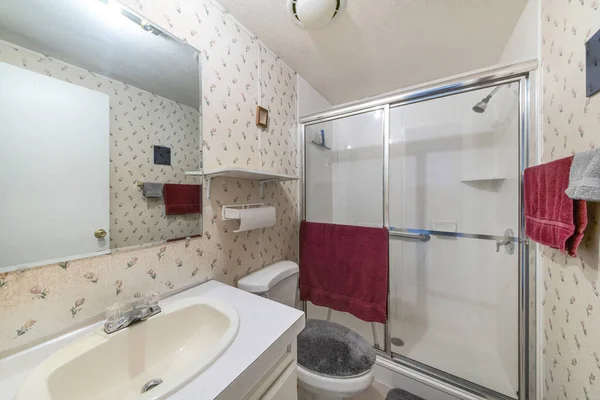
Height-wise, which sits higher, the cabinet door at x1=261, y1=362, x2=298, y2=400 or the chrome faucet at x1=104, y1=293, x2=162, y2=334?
the chrome faucet at x1=104, y1=293, x2=162, y2=334

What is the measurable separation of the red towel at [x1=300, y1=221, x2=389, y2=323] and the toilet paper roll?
0.48 meters

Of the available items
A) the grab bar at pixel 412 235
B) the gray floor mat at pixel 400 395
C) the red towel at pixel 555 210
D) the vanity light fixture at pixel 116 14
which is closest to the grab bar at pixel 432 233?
the grab bar at pixel 412 235

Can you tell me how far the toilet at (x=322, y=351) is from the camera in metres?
0.91

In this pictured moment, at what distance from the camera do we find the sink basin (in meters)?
0.48

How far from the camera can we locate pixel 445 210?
1574mm

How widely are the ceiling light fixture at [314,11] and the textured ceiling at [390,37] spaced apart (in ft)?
0.18

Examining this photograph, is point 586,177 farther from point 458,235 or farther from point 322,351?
point 322,351

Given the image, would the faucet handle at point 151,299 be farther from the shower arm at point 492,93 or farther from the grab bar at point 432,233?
the shower arm at point 492,93

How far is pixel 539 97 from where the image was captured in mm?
975

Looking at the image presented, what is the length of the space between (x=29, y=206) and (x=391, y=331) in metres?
1.98

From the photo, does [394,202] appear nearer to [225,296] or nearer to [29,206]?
[225,296]

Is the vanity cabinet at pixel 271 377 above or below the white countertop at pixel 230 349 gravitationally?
below

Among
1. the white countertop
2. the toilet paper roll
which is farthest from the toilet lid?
the toilet paper roll

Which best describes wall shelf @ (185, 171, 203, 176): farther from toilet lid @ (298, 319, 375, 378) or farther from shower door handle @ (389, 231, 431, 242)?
shower door handle @ (389, 231, 431, 242)
